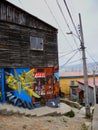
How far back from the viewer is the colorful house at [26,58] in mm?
19256

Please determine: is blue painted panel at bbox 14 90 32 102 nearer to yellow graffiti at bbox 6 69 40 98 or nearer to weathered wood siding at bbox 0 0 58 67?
yellow graffiti at bbox 6 69 40 98

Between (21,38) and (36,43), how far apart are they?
6.12ft

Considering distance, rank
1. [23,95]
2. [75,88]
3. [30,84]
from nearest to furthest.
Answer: [23,95] → [30,84] → [75,88]

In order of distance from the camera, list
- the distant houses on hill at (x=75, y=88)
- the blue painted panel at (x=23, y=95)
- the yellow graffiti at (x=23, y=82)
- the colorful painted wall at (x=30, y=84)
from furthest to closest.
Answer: the distant houses on hill at (x=75, y=88), the blue painted panel at (x=23, y=95), the yellow graffiti at (x=23, y=82), the colorful painted wall at (x=30, y=84)

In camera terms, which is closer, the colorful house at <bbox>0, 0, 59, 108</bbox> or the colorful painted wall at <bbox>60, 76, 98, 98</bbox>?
the colorful house at <bbox>0, 0, 59, 108</bbox>

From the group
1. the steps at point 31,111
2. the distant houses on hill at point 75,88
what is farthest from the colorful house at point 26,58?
the distant houses on hill at point 75,88

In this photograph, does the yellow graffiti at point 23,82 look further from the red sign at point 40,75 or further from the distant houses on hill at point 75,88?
the distant houses on hill at point 75,88

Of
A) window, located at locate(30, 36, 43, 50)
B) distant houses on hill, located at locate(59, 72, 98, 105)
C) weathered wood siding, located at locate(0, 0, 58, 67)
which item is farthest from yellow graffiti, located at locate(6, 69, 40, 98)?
distant houses on hill, located at locate(59, 72, 98, 105)

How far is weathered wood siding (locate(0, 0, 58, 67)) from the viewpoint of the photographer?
1935 cm

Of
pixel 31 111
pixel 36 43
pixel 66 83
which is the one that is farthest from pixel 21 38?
pixel 66 83

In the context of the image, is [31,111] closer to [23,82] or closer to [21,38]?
[23,82]

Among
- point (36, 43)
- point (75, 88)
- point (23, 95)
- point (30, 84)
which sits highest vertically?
point (36, 43)

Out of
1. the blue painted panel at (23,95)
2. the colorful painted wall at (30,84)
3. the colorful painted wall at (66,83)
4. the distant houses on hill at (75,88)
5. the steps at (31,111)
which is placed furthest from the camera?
the colorful painted wall at (66,83)

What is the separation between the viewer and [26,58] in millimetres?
21078
